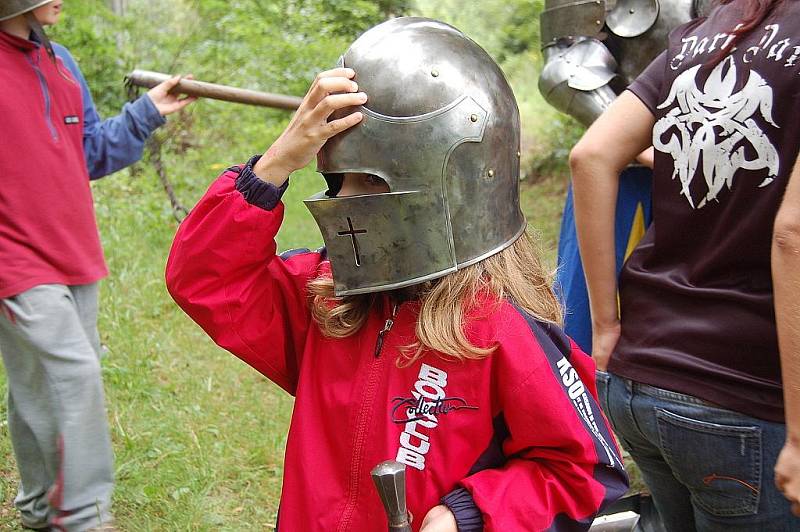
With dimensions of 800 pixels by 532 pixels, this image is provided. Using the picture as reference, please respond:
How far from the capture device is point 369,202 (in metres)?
1.72

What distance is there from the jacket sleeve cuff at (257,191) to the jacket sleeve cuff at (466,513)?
2.16 ft

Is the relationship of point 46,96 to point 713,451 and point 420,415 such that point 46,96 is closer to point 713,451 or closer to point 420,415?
point 420,415

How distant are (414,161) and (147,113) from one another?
2.14 meters

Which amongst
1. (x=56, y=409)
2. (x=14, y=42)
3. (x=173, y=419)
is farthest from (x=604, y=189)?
(x=173, y=419)

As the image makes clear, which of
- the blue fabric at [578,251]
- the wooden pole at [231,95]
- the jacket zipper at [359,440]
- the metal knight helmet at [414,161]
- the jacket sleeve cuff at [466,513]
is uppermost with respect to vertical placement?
the metal knight helmet at [414,161]

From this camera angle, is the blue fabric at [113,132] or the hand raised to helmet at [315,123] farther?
the blue fabric at [113,132]

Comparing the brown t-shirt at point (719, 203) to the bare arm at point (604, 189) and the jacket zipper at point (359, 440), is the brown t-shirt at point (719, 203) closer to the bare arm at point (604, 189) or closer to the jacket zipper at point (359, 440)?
the bare arm at point (604, 189)

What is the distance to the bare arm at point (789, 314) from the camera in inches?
58.6

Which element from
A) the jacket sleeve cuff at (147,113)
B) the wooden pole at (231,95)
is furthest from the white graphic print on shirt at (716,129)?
the jacket sleeve cuff at (147,113)

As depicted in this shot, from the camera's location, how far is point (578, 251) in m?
3.16

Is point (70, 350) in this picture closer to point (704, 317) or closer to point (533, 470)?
point (533, 470)

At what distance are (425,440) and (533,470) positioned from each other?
208 mm

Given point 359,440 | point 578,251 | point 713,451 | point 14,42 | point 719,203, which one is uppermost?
point 14,42

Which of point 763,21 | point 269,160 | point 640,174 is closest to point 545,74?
point 640,174
